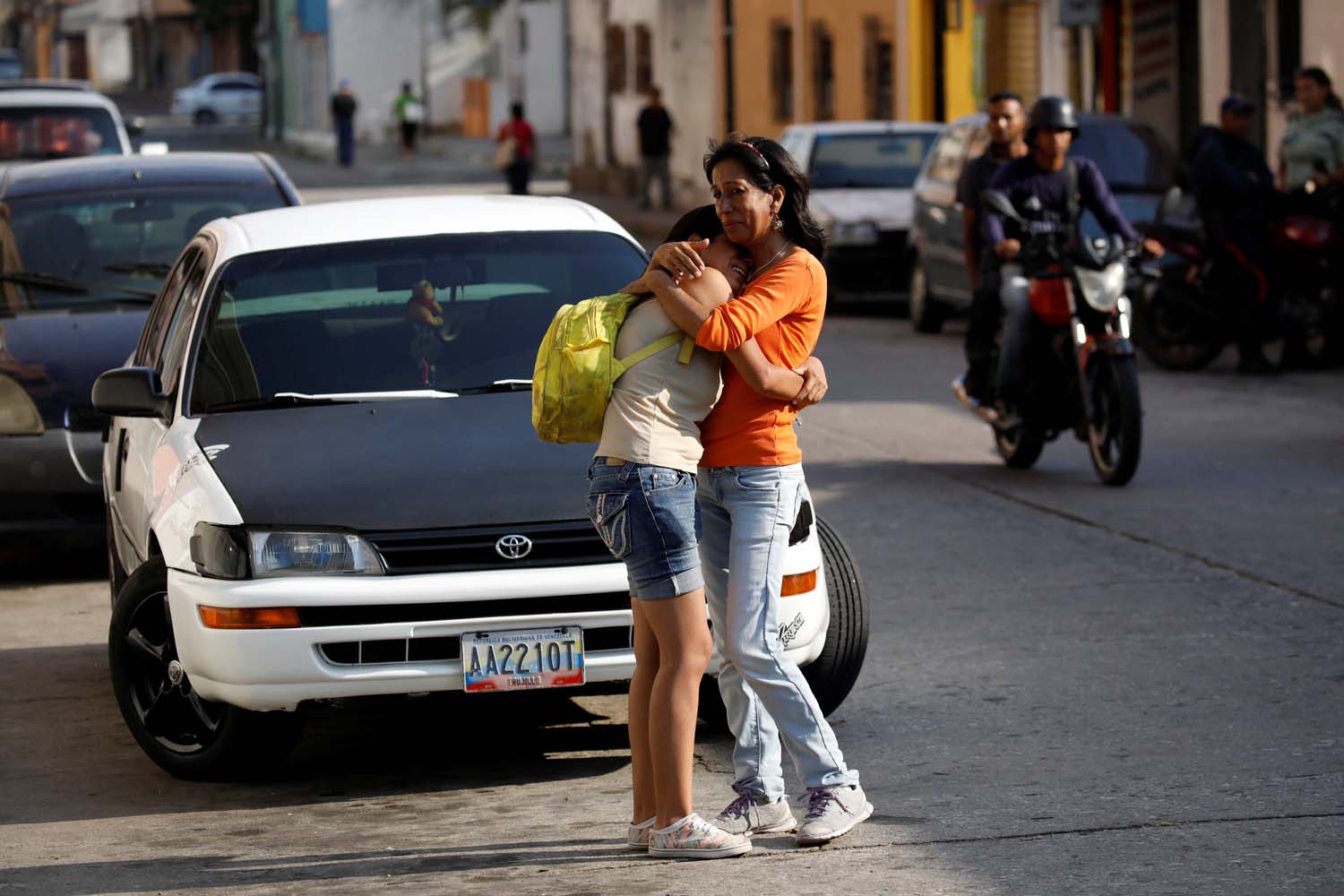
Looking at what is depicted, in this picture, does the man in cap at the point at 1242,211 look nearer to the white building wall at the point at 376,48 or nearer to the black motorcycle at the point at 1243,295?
the black motorcycle at the point at 1243,295

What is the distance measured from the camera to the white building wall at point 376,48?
62.1 metres

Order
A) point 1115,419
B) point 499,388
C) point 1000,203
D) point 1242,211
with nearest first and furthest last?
point 499,388
point 1115,419
point 1000,203
point 1242,211

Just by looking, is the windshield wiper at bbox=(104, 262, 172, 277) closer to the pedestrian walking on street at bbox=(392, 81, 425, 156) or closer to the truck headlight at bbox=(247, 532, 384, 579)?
the truck headlight at bbox=(247, 532, 384, 579)

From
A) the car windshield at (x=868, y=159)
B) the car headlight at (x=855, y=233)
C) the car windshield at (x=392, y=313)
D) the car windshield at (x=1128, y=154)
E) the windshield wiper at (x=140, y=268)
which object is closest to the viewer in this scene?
the car windshield at (x=392, y=313)

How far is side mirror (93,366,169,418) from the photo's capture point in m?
6.78

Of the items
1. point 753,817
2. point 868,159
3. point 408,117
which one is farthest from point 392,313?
point 408,117

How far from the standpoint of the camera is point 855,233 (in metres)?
19.8

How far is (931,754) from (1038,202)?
538cm

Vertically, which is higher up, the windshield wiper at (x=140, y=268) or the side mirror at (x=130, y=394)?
the windshield wiper at (x=140, y=268)

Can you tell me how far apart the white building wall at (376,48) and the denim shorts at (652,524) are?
190 feet

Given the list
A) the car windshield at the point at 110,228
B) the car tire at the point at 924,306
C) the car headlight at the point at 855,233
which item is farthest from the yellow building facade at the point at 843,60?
the car windshield at the point at 110,228

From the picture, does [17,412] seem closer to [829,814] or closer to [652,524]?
[652,524]

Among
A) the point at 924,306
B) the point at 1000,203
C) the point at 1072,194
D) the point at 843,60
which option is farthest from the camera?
the point at 843,60

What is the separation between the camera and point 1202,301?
1542 centimetres
